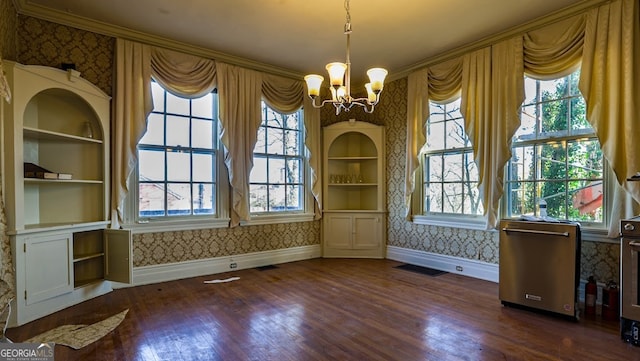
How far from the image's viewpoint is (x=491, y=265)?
4.21m

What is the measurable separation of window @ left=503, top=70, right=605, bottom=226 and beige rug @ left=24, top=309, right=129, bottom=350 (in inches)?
168

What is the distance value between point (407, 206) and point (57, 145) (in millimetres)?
4420

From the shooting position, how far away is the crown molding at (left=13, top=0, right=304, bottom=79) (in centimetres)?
345

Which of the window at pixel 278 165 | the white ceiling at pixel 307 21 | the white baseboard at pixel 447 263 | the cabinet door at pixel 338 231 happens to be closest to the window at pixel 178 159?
the window at pixel 278 165

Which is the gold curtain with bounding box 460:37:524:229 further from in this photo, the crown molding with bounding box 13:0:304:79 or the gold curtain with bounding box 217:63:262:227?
the gold curtain with bounding box 217:63:262:227

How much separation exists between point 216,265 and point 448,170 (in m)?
3.49

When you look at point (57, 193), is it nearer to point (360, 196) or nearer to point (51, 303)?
point (51, 303)

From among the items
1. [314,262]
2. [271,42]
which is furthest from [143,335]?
[271,42]

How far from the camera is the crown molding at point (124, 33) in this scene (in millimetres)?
3446

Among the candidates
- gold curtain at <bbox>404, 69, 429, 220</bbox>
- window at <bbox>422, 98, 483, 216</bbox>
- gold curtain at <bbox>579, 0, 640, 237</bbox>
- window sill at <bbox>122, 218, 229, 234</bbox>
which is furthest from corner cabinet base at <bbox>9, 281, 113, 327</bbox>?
gold curtain at <bbox>579, 0, 640, 237</bbox>

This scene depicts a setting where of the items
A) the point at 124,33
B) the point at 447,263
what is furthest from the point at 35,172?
the point at 447,263

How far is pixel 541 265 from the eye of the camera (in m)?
3.12

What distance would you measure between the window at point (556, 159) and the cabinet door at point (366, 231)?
6.62 feet

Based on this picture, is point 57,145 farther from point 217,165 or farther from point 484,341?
point 484,341
